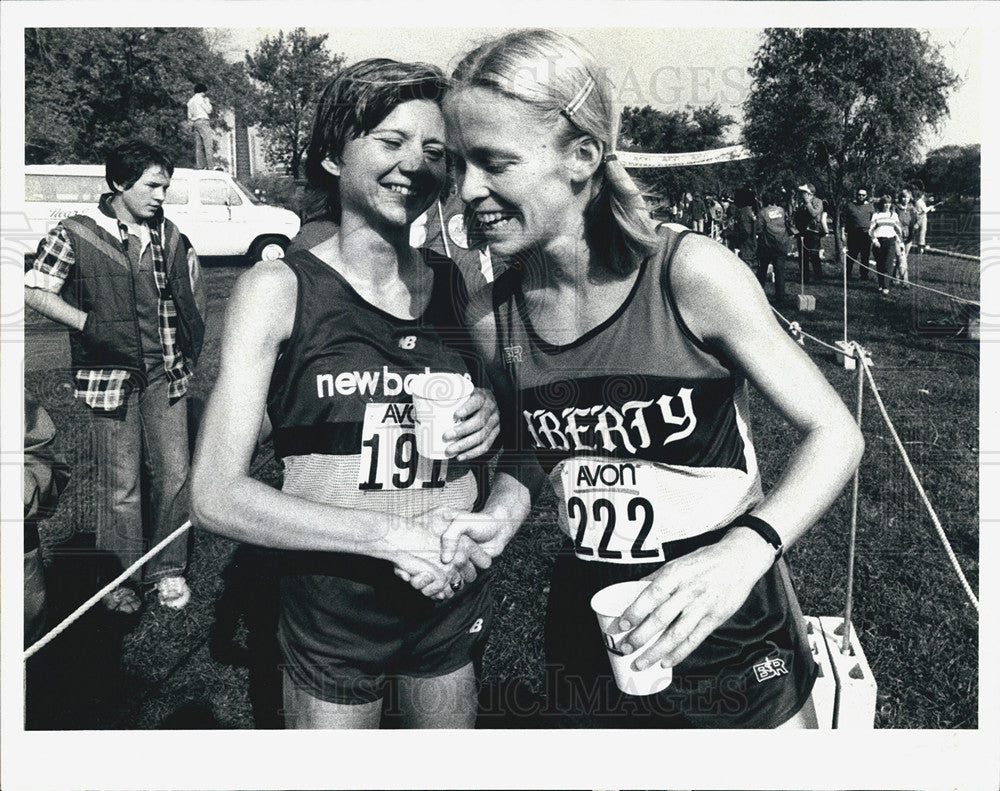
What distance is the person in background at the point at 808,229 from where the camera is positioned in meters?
2.90

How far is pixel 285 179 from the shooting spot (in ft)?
8.97

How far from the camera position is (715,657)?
2.46 m

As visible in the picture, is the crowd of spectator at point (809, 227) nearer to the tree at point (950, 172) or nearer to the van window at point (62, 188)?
the tree at point (950, 172)

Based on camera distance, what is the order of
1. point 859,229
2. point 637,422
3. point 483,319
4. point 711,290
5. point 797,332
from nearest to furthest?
point 711,290, point 637,422, point 483,319, point 797,332, point 859,229

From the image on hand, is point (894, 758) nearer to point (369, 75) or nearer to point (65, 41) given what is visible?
point (369, 75)

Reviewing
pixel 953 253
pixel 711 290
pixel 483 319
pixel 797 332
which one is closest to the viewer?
pixel 711 290

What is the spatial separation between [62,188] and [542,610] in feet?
6.87

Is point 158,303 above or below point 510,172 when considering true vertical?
below

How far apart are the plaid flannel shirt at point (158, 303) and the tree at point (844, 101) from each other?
1.96 m

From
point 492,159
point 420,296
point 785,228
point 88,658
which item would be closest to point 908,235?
point 785,228

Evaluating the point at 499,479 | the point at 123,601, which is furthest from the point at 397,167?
the point at 123,601

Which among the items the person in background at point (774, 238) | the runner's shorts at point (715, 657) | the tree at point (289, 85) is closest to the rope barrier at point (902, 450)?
the person in background at point (774, 238)

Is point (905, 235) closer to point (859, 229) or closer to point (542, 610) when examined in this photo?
point (859, 229)

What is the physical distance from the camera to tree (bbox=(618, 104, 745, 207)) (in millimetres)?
2689
